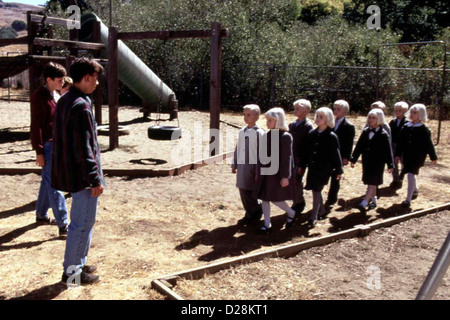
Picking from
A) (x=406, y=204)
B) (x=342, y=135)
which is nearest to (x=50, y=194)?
(x=342, y=135)

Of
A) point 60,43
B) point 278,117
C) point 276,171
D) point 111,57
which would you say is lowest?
point 276,171

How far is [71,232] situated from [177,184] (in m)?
3.90

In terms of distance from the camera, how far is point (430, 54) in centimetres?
2408

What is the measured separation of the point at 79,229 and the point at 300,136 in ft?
10.2

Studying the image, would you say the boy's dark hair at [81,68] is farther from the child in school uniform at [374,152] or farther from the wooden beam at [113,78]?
the wooden beam at [113,78]

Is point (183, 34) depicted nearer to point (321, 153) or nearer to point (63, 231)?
point (321, 153)

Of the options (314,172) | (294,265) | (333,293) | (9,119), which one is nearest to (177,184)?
(314,172)

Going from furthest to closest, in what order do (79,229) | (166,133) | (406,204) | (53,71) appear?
(166,133)
(406,204)
(53,71)
(79,229)

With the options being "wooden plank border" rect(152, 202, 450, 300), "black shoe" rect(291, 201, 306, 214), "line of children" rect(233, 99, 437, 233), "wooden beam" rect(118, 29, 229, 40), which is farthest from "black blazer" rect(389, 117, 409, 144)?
"wooden beam" rect(118, 29, 229, 40)

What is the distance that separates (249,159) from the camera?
17.7 ft

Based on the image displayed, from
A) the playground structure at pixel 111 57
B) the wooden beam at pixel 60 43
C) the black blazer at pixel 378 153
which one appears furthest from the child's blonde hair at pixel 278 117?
the wooden beam at pixel 60 43

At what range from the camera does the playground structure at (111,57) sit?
9242mm

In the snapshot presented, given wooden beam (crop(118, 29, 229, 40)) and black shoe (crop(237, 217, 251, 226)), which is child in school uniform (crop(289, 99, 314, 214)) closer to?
black shoe (crop(237, 217, 251, 226))

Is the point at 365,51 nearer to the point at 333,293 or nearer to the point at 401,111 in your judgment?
the point at 401,111
